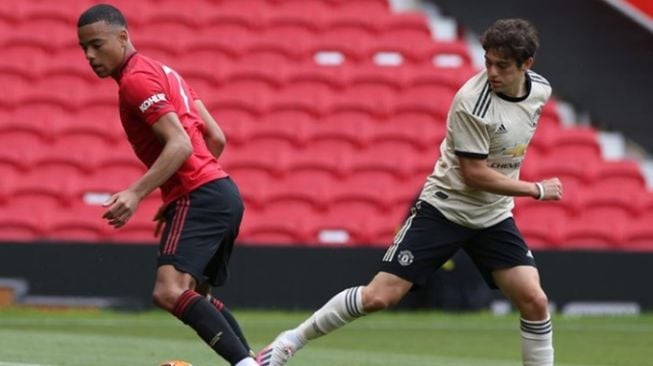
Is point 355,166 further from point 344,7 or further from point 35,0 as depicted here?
point 35,0

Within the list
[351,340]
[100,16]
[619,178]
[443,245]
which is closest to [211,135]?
[100,16]

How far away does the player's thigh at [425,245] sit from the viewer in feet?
25.2

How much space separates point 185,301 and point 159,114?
0.88 m

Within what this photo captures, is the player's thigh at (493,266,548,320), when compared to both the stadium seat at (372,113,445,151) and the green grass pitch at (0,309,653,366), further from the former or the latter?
the stadium seat at (372,113,445,151)

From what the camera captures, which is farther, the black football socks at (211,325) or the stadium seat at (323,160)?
the stadium seat at (323,160)

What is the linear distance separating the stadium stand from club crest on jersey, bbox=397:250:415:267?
24.0 feet

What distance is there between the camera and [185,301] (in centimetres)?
721

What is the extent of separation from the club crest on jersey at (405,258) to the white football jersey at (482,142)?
0.27 meters

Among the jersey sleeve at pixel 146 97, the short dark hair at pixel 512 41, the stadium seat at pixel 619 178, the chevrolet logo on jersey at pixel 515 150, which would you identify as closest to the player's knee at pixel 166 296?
the jersey sleeve at pixel 146 97

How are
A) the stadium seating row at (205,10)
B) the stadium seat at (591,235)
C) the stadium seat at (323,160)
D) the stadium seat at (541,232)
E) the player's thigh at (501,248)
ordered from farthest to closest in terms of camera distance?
1. the stadium seating row at (205,10)
2. the stadium seat at (323,160)
3. the stadium seat at (591,235)
4. the stadium seat at (541,232)
5. the player's thigh at (501,248)

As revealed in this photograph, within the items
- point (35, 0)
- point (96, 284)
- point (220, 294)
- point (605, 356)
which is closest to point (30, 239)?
point (96, 284)

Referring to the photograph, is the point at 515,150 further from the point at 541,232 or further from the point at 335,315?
the point at 541,232

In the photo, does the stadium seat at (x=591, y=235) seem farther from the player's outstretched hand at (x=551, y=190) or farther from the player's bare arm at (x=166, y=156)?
the player's bare arm at (x=166, y=156)

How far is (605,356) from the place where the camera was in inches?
421
